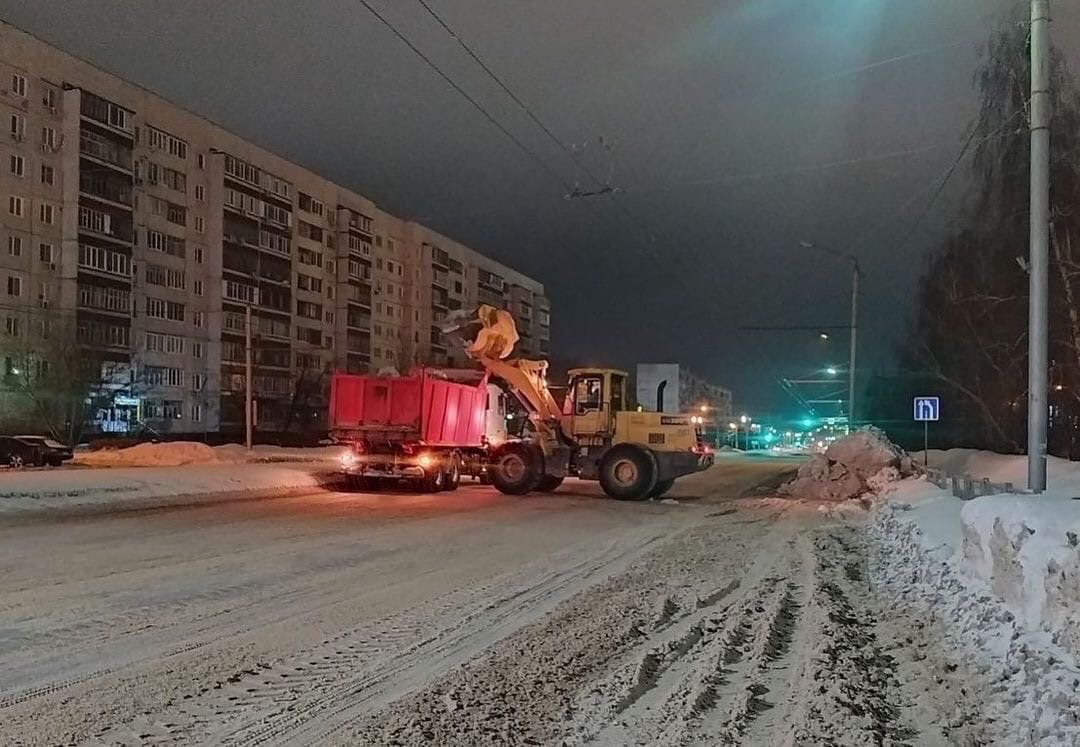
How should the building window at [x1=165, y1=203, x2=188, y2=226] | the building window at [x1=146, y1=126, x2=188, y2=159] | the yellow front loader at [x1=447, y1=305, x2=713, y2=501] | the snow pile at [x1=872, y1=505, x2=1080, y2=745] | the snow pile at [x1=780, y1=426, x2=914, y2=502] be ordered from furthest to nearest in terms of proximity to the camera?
the building window at [x1=165, y1=203, x2=188, y2=226]
the building window at [x1=146, y1=126, x2=188, y2=159]
the snow pile at [x1=780, y1=426, x2=914, y2=502]
the yellow front loader at [x1=447, y1=305, x2=713, y2=501]
the snow pile at [x1=872, y1=505, x2=1080, y2=745]

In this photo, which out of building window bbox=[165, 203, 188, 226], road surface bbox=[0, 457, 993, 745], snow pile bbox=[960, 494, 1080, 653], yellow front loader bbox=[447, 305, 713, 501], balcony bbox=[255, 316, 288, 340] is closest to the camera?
road surface bbox=[0, 457, 993, 745]

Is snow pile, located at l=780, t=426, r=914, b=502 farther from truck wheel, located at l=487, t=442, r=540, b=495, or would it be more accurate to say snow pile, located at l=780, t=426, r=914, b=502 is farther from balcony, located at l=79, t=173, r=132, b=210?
balcony, located at l=79, t=173, r=132, b=210

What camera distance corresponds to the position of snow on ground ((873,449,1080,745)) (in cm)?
630

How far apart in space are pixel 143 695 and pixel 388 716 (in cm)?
175

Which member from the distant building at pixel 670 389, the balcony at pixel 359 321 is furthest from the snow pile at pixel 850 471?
the balcony at pixel 359 321

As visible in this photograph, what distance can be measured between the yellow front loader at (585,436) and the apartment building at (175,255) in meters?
21.6

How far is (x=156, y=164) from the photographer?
65062 millimetres

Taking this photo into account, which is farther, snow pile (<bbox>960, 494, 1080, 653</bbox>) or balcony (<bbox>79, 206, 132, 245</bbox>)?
balcony (<bbox>79, 206, 132, 245</bbox>)

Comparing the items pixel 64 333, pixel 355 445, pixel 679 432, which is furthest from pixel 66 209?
pixel 679 432

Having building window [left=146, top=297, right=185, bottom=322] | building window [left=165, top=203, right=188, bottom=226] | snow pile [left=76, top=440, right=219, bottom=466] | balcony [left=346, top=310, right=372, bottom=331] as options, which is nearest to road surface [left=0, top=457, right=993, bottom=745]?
snow pile [left=76, top=440, right=219, bottom=466]

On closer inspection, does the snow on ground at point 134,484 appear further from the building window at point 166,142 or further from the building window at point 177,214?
the building window at point 166,142

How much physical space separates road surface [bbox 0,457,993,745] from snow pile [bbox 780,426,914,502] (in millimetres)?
13145

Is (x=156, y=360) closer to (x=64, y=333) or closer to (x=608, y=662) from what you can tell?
(x=64, y=333)

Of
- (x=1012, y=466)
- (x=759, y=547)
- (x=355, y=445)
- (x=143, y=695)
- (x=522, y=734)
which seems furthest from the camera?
(x=1012, y=466)
